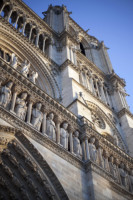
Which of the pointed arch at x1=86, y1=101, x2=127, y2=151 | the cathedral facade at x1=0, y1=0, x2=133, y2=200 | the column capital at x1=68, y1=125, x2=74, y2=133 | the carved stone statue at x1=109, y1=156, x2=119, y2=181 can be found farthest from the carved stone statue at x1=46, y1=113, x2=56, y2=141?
the pointed arch at x1=86, y1=101, x2=127, y2=151

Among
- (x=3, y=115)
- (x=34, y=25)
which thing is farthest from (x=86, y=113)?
(x=34, y=25)

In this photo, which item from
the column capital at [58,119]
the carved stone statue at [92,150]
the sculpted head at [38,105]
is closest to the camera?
the sculpted head at [38,105]

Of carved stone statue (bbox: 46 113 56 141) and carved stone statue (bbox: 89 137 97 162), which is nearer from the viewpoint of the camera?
carved stone statue (bbox: 46 113 56 141)

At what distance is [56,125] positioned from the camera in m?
9.62

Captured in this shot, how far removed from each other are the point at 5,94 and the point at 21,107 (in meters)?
0.64

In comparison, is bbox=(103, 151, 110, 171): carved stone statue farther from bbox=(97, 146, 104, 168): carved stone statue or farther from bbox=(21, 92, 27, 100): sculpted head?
bbox=(21, 92, 27, 100): sculpted head

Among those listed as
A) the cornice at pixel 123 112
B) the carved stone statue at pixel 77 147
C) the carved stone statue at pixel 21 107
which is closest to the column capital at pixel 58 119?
the carved stone statue at pixel 77 147

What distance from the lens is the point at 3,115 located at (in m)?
7.48

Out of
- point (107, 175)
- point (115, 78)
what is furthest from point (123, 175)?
point (115, 78)

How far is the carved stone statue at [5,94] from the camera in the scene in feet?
25.9

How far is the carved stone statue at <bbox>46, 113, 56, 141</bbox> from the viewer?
8.87 meters

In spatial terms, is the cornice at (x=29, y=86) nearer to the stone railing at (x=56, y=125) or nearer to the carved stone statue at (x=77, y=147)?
the stone railing at (x=56, y=125)

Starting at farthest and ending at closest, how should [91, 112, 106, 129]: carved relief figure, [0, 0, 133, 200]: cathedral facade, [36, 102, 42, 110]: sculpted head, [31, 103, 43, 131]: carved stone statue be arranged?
1. [91, 112, 106, 129]: carved relief figure
2. [36, 102, 42, 110]: sculpted head
3. [31, 103, 43, 131]: carved stone statue
4. [0, 0, 133, 200]: cathedral facade

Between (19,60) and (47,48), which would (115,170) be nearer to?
(19,60)
